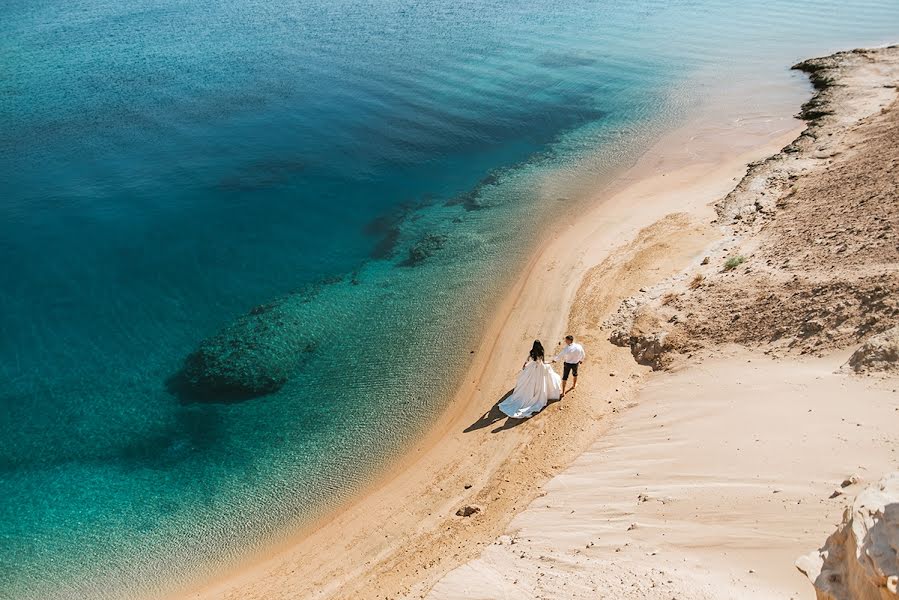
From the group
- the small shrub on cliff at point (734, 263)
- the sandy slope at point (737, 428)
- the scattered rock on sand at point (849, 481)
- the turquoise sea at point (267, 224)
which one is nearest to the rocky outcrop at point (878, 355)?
the sandy slope at point (737, 428)

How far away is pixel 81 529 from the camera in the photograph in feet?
45.0

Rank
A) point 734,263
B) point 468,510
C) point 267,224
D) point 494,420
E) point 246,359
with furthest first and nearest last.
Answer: point 267,224
point 246,359
point 734,263
point 494,420
point 468,510

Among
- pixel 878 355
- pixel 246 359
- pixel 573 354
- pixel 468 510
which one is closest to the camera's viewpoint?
pixel 878 355

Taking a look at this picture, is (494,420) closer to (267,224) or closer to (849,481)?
(849,481)

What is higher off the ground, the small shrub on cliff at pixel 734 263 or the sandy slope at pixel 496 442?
the small shrub on cliff at pixel 734 263

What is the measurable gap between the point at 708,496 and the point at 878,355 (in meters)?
4.76

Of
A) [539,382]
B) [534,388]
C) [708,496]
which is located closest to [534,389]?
[534,388]

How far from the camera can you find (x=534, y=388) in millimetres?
14883

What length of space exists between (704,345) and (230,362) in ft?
42.4

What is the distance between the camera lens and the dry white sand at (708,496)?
9.12 meters

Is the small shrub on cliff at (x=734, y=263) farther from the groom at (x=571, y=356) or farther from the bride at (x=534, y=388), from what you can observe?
the bride at (x=534, y=388)

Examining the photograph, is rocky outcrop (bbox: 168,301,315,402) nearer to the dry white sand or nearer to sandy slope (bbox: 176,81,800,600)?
sandy slope (bbox: 176,81,800,600)

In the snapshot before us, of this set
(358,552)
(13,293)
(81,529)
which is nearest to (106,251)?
(13,293)

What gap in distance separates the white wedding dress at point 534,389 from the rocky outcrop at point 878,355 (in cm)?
605
